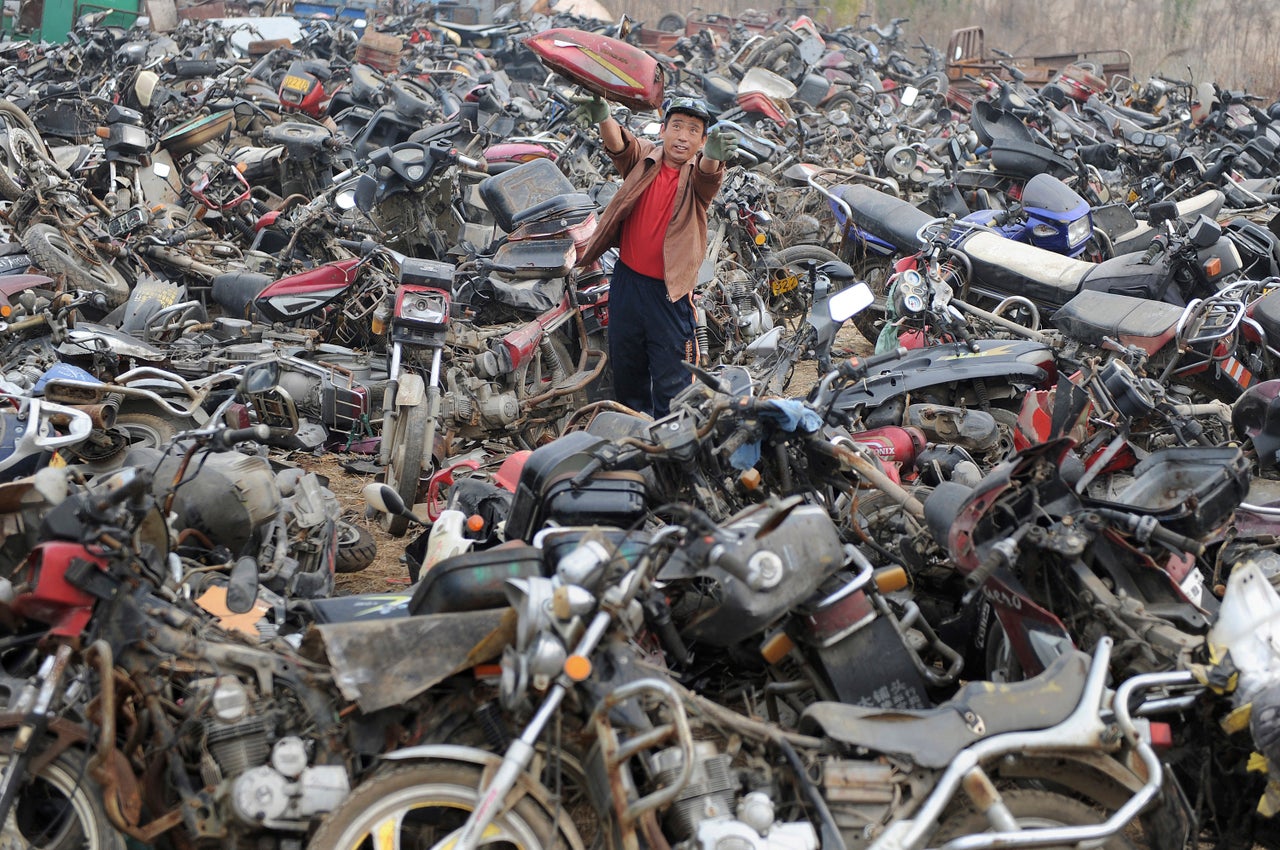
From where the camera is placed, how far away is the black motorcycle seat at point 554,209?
272 inches

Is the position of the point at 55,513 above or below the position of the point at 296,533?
above

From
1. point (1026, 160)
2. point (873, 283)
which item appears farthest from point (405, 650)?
point (1026, 160)

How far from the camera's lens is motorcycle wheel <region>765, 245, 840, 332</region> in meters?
9.00

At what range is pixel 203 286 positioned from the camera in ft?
28.2

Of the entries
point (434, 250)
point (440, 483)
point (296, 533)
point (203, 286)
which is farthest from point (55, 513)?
point (203, 286)

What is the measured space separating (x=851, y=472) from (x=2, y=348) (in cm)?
498

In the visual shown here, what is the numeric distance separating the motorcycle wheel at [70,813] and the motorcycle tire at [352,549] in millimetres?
2233

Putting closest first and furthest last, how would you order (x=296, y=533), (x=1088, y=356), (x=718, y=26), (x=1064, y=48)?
(x=296, y=533) → (x=1088, y=356) → (x=718, y=26) → (x=1064, y=48)

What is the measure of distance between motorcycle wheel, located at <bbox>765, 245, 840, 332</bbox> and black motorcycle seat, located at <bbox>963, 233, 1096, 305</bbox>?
1.57 meters

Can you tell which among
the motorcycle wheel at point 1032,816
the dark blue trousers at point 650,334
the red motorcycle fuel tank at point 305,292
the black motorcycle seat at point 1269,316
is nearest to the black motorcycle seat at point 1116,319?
the black motorcycle seat at point 1269,316

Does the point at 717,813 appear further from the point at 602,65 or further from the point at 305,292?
the point at 305,292

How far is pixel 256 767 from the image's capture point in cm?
260

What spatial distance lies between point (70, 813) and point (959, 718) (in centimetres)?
218

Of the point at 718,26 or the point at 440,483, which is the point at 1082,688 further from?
the point at 718,26
